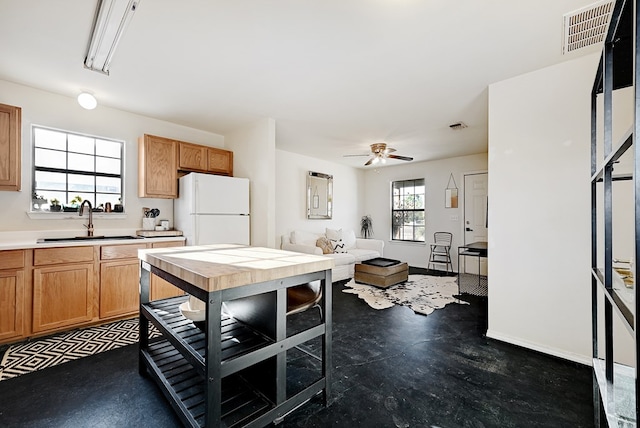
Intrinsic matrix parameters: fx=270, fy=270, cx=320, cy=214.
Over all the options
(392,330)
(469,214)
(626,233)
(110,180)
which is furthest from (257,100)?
(469,214)

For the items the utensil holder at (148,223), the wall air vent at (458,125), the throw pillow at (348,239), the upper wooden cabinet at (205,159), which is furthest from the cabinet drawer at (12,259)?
the wall air vent at (458,125)

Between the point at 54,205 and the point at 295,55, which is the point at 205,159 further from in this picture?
the point at 295,55

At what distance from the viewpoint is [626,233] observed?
6.65 feet

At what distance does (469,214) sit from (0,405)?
680 cm

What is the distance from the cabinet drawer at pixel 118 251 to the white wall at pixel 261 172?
146 cm

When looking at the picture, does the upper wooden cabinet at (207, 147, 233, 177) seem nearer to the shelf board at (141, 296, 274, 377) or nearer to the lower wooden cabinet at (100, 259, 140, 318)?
the lower wooden cabinet at (100, 259, 140, 318)

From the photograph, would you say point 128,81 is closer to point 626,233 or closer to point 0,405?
point 0,405

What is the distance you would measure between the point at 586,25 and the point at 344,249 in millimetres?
4519

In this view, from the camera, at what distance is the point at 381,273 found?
4.50 metres

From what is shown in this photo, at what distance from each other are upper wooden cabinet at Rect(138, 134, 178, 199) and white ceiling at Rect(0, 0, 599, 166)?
0.42 metres

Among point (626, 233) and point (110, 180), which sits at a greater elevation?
point (110, 180)

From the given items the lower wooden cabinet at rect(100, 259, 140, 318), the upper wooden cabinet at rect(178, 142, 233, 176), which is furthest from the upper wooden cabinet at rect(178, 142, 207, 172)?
the lower wooden cabinet at rect(100, 259, 140, 318)

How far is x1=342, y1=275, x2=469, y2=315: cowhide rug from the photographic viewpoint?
11.9ft

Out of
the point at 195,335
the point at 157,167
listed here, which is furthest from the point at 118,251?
the point at 195,335
